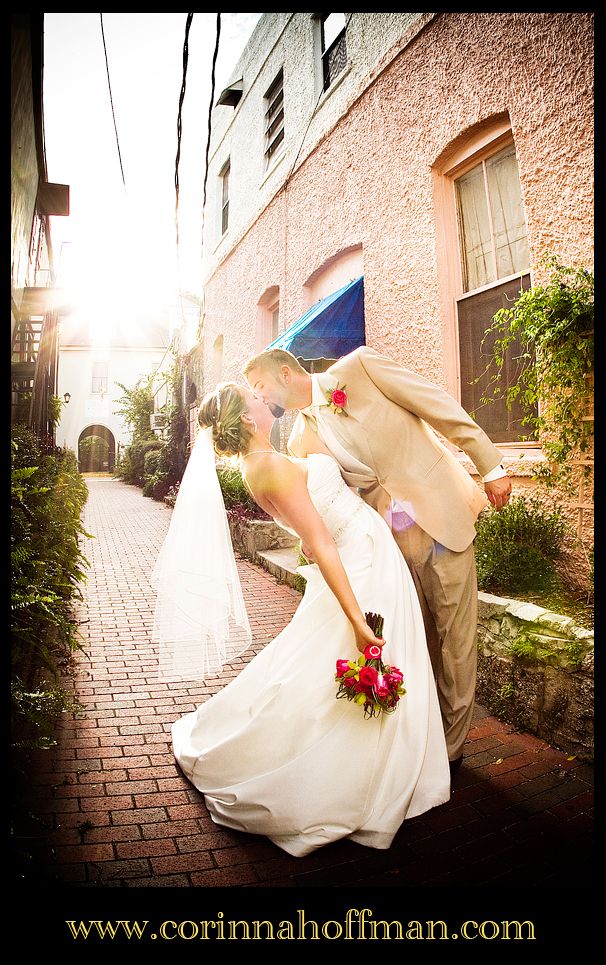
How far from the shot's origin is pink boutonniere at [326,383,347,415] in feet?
8.07

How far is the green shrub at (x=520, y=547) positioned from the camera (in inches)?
138

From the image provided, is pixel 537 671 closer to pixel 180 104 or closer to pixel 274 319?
pixel 180 104

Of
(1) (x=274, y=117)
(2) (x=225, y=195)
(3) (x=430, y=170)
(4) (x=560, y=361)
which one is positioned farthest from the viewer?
(2) (x=225, y=195)

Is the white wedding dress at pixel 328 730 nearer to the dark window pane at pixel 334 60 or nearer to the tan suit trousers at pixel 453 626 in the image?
the tan suit trousers at pixel 453 626

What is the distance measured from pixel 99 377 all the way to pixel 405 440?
91.1ft

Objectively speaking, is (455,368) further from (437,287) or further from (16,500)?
(16,500)

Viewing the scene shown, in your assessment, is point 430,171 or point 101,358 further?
point 101,358

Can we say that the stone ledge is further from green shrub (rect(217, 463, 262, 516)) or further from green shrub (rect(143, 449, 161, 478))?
green shrub (rect(143, 449, 161, 478))

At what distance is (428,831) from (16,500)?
8.57 ft

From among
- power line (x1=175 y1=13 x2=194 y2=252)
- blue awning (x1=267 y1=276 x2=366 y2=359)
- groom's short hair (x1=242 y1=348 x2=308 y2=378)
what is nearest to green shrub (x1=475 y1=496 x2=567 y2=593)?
groom's short hair (x1=242 y1=348 x2=308 y2=378)

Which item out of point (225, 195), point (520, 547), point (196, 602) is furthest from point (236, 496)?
point (225, 195)

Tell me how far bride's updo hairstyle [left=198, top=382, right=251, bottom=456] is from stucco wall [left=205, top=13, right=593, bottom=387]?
2703mm

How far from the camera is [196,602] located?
8.29 ft

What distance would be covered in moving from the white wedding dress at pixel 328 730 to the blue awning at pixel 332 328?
4.16 m
